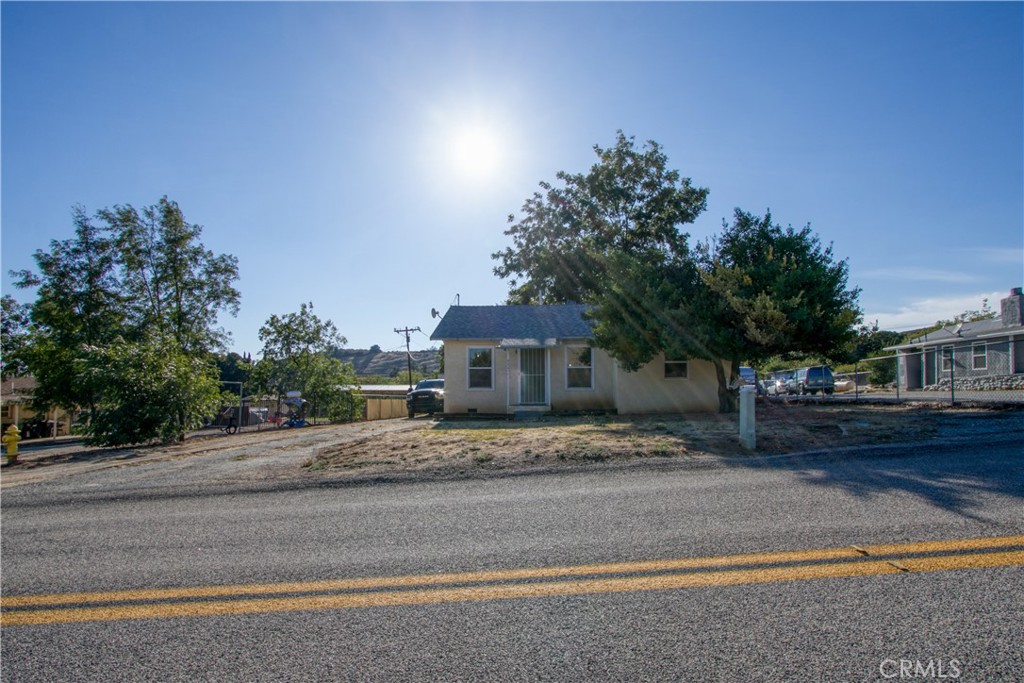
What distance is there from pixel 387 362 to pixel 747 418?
2962 inches

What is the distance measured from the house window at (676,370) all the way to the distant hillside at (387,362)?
57.3 meters

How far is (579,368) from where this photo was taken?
19.8 meters

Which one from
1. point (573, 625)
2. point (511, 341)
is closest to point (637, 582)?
point (573, 625)

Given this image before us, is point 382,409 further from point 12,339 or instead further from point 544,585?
point 544,585

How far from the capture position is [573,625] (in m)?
3.27

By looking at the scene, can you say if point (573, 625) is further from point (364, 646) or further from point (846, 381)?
point (846, 381)

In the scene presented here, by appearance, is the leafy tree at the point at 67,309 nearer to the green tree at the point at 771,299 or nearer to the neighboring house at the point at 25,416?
the neighboring house at the point at 25,416

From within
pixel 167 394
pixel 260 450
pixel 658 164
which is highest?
pixel 658 164

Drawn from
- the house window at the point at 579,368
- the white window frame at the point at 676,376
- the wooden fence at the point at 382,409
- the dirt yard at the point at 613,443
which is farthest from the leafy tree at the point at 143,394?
the white window frame at the point at 676,376

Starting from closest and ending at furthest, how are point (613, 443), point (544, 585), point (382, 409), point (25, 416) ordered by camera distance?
point (544, 585) < point (613, 443) < point (382, 409) < point (25, 416)

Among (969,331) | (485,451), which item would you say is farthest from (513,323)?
(969,331)

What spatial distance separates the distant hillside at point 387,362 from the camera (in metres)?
77.8

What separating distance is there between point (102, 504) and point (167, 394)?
8659mm

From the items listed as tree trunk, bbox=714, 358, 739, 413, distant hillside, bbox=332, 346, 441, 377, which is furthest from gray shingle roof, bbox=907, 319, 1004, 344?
distant hillside, bbox=332, 346, 441, 377
